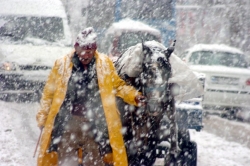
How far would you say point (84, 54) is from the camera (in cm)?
376

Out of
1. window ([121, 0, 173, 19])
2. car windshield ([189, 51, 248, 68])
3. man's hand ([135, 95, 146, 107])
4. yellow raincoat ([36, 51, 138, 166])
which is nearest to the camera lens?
man's hand ([135, 95, 146, 107])

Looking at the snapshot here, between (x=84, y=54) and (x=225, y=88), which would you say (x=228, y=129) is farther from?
(x=84, y=54)

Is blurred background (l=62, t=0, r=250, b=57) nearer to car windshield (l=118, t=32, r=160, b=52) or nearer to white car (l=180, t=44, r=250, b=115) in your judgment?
car windshield (l=118, t=32, r=160, b=52)

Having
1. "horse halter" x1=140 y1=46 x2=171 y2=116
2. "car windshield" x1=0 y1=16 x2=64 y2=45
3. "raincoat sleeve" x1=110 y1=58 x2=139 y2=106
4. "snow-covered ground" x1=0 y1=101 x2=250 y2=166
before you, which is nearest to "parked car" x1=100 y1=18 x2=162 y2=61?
"car windshield" x1=0 y1=16 x2=64 y2=45

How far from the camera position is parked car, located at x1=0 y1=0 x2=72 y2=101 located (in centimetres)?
806

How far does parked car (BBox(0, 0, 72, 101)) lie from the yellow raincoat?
170 inches

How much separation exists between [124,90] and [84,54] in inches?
22.2

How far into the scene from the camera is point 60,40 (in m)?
9.07

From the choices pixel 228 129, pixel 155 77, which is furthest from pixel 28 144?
pixel 228 129

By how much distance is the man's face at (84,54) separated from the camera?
12.3 ft

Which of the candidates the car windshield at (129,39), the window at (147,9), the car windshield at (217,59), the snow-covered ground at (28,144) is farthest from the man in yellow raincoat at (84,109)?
the window at (147,9)

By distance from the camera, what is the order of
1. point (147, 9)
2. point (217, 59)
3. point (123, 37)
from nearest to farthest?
point (123, 37)
point (217, 59)
point (147, 9)

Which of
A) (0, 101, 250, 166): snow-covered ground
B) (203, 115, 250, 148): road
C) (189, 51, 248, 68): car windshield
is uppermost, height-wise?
(189, 51, 248, 68): car windshield

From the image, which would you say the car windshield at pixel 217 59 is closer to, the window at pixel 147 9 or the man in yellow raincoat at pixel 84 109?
the window at pixel 147 9
